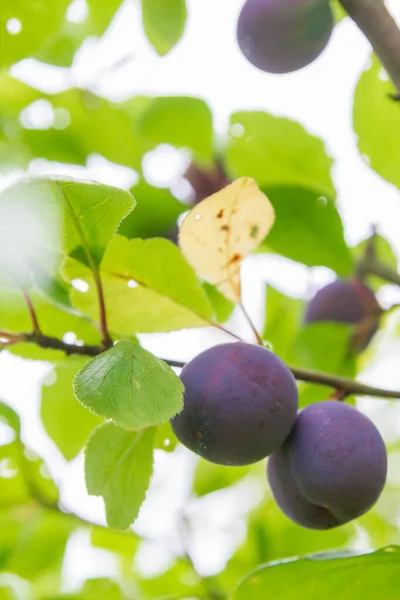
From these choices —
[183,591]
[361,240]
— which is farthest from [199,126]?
[183,591]

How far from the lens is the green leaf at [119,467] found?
28.6 inches

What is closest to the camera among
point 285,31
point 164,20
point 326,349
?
point 285,31

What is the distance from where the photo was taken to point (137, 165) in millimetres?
1287

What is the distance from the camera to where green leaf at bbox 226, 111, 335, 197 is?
3.92 ft

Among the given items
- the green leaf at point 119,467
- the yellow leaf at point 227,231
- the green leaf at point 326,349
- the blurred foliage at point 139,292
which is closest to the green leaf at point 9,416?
the blurred foliage at point 139,292

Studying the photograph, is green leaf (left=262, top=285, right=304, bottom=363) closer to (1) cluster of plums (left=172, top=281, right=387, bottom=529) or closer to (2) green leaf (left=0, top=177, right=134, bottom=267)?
(1) cluster of plums (left=172, top=281, right=387, bottom=529)

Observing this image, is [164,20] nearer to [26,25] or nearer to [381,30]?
[26,25]

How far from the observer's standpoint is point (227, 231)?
2.60 ft

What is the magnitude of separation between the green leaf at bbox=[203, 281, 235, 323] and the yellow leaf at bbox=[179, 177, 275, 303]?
0.24 meters

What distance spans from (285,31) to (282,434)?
486 millimetres

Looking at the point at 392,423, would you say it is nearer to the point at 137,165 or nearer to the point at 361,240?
the point at 361,240

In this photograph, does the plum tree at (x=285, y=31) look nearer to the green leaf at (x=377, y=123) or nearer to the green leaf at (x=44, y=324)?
the green leaf at (x=377, y=123)

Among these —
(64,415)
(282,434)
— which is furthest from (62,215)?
(64,415)

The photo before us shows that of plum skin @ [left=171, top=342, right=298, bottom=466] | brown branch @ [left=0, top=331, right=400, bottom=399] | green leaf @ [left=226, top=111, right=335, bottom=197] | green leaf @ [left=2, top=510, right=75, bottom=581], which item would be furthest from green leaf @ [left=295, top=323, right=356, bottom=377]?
green leaf @ [left=2, top=510, right=75, bottom=581]
